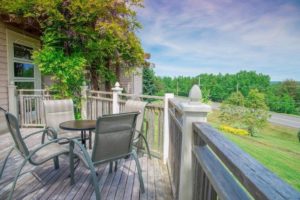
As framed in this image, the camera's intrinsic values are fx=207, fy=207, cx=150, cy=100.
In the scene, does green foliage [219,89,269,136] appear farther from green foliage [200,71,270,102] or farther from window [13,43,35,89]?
window [13,43,35,89]

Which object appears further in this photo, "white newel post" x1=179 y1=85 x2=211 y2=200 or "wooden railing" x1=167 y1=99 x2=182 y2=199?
"wooden railing" x1=167 y1=99 x2=182 y2=199

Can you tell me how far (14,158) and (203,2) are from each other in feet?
61.2

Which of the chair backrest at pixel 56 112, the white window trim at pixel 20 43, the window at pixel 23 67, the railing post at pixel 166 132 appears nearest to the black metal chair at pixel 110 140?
the railing post at pixel 166 132

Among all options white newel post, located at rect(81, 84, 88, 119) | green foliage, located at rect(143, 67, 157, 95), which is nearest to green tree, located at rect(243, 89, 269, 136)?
green foliage, located at rect(143, 67, 157, 95)

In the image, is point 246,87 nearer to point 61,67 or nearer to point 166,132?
point 61,67

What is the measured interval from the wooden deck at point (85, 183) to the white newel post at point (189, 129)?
2.48 ft

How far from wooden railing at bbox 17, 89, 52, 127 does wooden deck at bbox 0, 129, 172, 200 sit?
276cm

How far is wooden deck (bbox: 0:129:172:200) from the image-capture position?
2.56m

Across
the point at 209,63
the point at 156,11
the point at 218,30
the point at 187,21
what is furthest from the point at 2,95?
the point at 209,63

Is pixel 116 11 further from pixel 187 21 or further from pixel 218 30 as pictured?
pixel 218 30

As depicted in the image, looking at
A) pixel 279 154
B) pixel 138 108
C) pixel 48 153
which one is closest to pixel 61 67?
pixel 138 108

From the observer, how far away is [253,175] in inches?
29.1

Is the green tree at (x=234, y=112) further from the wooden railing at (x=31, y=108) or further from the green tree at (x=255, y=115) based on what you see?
the wooden railing at (x=31, y=108)

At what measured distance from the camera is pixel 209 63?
36.4 meters
